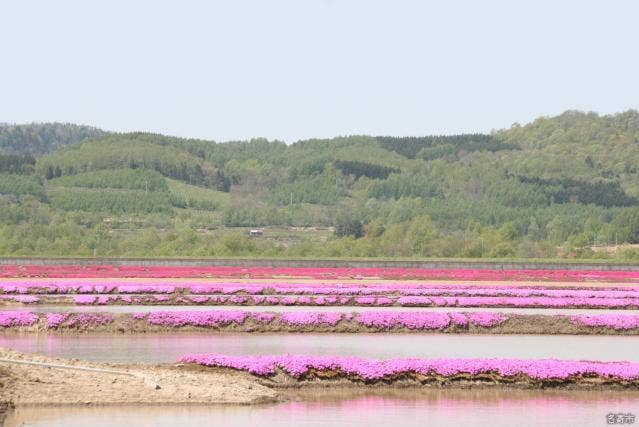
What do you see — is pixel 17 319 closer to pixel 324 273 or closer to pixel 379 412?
pixel 379 412

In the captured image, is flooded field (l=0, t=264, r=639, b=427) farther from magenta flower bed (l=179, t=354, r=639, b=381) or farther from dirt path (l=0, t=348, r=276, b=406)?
magenta flower bed (l=179, t=354, r=639, b=381)

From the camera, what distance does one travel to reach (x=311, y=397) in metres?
27.5

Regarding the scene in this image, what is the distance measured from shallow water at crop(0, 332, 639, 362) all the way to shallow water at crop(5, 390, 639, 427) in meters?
5.63

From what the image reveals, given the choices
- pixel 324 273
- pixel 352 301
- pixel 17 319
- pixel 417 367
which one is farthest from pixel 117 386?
pixel 324 273

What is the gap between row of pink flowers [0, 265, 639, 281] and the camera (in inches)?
2753

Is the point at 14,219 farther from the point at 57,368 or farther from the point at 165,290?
the point at 57,368

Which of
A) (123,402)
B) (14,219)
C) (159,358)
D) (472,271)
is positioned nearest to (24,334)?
(159,358)

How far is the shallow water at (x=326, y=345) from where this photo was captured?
3359 centimetres

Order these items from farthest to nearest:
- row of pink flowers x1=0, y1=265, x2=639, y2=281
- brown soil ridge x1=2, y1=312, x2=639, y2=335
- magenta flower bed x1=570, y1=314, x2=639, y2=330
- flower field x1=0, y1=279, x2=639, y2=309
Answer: row of pink flowers x1=0, y1=265, x2=639, y2=281, flower field x1=0, y1=279, x2=639, y2=309, magenta flower bed x1=570, y1=314, x2=639, y2=330, brown soil ridge x1=2, y1=312, x2=639, y2=335

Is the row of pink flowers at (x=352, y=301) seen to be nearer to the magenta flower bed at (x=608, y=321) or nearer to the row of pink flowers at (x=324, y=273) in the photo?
the magenta flower bed at (x=608, y=321)

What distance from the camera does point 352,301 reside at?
50406 mm

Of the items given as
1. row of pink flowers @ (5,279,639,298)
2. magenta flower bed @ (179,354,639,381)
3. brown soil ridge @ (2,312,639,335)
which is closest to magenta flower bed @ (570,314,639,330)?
brown soil ridge @ (2,312,639,335)

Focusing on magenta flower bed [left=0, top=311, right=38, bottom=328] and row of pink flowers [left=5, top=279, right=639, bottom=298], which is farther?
row of pink flowers [left=5, top=279, right=639, bottom=298]

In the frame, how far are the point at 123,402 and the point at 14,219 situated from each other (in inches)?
6039
